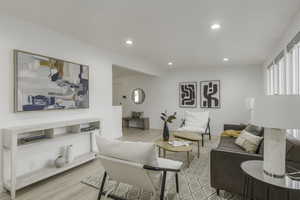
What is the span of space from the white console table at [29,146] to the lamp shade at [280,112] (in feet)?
9.37

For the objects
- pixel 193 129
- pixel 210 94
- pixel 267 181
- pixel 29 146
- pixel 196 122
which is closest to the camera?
pixel 267 181

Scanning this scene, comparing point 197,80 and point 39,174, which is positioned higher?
point 197,80

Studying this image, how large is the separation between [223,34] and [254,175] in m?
2.53

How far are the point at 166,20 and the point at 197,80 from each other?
4183 millimetres

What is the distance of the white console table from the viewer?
7.20 feet

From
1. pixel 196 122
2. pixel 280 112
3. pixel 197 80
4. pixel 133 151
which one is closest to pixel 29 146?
pixel 133 151

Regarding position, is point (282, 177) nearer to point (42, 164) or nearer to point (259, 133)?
point (259, 133)

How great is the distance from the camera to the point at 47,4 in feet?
7.20

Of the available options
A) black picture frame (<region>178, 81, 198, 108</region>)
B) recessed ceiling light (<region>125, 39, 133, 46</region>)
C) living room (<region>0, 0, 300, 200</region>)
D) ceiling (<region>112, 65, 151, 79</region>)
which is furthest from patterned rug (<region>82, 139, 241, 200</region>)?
black picture frame (<region>178, 81, 198, 108</region>)

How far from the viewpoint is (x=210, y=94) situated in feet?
20.5

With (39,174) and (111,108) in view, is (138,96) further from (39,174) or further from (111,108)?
(39,174)

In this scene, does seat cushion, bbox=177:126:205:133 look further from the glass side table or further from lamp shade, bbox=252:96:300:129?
lamp shade, bbox=252:96:300:129

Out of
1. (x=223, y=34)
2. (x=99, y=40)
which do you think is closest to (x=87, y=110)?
(x=99, y=40)

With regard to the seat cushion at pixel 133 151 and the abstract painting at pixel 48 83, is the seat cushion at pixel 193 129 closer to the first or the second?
the abstract painting at pixel 48 83
